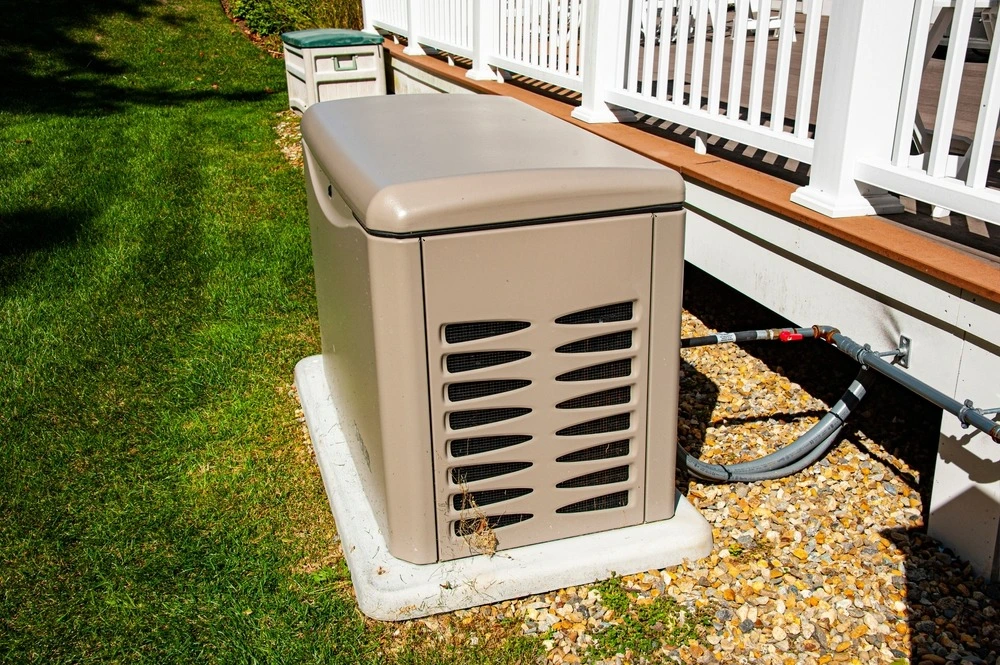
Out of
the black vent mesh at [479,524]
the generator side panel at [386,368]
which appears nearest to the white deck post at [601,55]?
the generator side panel at [386,368]

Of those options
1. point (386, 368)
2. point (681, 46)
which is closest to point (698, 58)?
point (681, 46)

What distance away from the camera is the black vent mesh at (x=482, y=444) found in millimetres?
2535

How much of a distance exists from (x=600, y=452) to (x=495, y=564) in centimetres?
44

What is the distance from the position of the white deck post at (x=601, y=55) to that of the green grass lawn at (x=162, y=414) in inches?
70.1

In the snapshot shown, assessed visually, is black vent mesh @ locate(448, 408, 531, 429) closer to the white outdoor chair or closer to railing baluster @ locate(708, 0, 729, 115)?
the white outdoor chair

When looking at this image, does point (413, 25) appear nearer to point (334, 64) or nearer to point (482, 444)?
point (334, 64)

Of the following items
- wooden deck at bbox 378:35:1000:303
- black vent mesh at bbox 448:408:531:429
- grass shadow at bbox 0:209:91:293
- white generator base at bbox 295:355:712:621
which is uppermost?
wooden deck at bbox 378:35:1000:303

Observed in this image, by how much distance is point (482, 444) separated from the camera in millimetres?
2561

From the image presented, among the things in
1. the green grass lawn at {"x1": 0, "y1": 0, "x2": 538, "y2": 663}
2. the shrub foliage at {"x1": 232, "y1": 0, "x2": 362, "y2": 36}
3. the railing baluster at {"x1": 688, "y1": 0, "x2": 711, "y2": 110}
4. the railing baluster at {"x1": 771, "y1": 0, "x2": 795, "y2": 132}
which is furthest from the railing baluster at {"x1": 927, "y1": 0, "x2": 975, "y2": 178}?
the shrub foliage at {"x1": 232, "y1": 0, "x2": 362, "y2": 36}

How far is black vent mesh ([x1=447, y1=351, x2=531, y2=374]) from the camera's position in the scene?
2438 millimetres

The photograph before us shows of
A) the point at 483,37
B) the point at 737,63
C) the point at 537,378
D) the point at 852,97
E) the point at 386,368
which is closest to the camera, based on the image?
the point at 386,368

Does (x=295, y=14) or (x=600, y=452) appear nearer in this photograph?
(x=600, y=452)

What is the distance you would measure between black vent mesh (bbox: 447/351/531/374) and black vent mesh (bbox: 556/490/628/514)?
51 centimetres

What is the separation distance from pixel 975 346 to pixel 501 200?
4.61 ft
